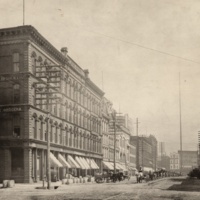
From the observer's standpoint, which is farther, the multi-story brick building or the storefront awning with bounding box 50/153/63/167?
the storefront awning with bounding box 50/153/63/167

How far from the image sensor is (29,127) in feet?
135

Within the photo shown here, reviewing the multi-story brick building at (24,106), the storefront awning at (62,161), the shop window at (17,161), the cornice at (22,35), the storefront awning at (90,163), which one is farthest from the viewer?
the storefront awning at (90,163)

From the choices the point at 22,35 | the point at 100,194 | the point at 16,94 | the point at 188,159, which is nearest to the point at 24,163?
the point at 16,94

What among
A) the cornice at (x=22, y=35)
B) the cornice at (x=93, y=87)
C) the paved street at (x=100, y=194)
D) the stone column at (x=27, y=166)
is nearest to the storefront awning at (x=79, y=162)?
the cornice at (x=93, y=87)

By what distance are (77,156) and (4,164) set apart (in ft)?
61.9

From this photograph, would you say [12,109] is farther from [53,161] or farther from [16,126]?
[53,161]

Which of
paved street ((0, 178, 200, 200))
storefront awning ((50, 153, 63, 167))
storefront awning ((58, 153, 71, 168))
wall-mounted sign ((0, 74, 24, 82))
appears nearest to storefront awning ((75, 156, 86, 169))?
storefront awning ((58, 153, 71, 168))

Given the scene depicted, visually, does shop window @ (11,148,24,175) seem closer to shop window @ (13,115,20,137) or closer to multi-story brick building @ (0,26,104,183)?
multi-story brick building @ (0,26,104,183)

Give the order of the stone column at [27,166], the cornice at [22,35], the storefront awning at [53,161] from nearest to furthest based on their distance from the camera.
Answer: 1. the stone column at [27,166]
2. the cornice at [22,35]
3. the storefront awning at [53,161]

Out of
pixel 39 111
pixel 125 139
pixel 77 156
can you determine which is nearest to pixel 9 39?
pixel 39 111

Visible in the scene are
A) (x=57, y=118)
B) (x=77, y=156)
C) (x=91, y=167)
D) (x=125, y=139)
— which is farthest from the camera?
(x=125, y=139)

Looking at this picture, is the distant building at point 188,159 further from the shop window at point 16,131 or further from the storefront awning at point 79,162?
the shop window at point 16,131

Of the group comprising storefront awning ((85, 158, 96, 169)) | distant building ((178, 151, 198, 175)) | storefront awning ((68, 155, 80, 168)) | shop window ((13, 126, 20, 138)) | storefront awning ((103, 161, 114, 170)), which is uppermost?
shop window ((13, 126, 20, 138))

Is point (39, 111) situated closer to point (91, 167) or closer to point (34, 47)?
point (34, 47)
